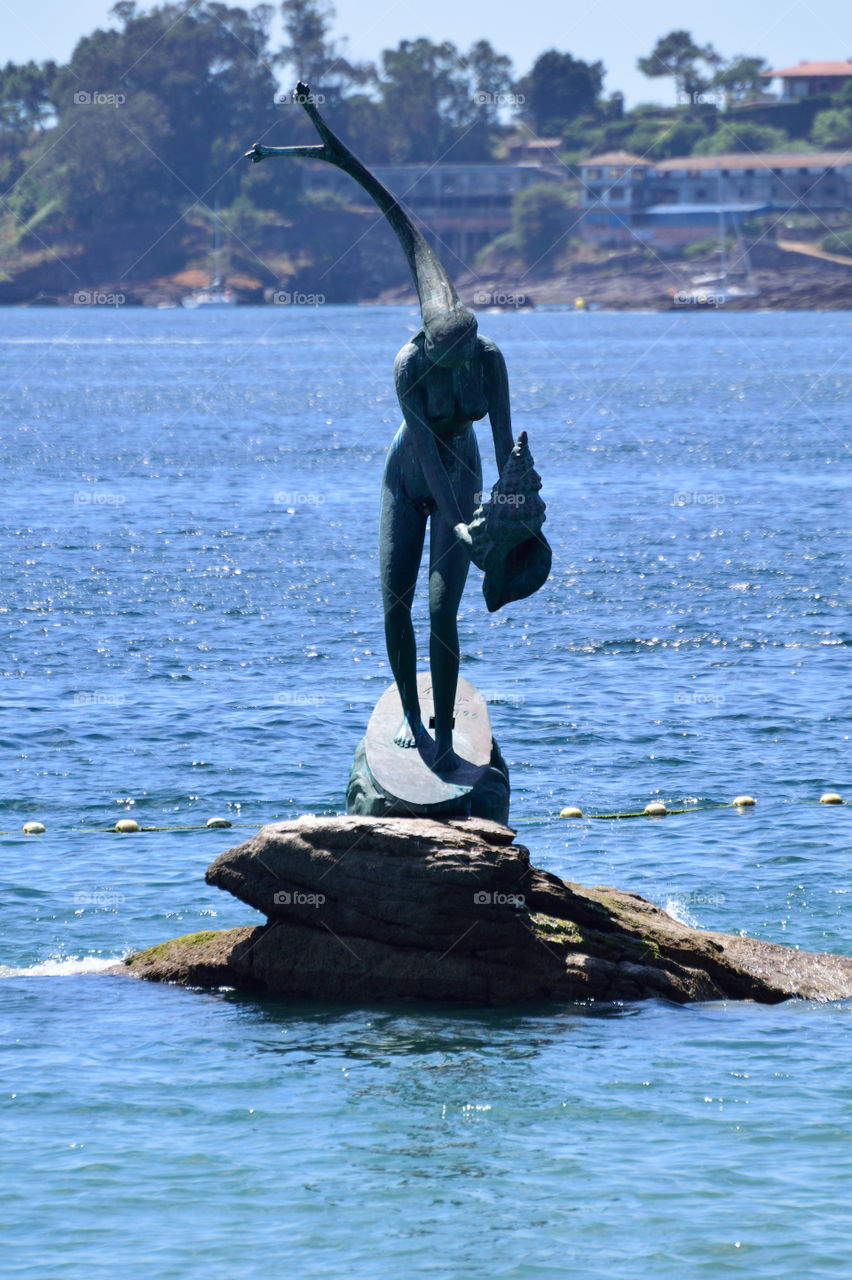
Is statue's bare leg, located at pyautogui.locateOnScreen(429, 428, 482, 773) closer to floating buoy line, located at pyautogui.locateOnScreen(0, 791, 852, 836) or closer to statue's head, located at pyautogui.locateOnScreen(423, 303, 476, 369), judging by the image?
statue's head, located at pyautogui.locateOnScreen(423, 303, 476, 369)

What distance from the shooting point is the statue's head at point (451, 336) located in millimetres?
14438

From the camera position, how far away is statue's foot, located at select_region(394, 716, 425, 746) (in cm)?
1549

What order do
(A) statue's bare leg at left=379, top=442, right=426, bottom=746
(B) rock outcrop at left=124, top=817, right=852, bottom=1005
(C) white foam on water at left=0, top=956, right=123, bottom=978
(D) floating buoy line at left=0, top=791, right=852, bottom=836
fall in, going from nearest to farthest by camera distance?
(B) rock outcrop at left=124, top=817, right=852, bottom=1005, (A) statue's bare leg at left=379, top=442, right=426, bottom=746, (C) white foam on water at left=0, top=956, right=123, bottom=978, (D) floating buoy line at left=0, top=791, right=852, bottom=836

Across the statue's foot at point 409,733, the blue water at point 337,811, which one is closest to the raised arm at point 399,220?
the statue's foot at point 409,733

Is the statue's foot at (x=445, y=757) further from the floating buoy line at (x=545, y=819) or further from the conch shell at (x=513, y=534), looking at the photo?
the floating buoy line at (x=545, y=819)

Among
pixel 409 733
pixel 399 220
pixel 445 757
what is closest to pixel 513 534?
pixel 445 757

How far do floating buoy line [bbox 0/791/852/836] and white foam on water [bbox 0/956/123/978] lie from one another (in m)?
4.22

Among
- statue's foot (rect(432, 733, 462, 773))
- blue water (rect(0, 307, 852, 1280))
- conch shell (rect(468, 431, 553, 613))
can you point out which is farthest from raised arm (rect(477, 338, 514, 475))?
blue water (rect(0, 307, 852, 1280))

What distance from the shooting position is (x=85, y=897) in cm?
1808

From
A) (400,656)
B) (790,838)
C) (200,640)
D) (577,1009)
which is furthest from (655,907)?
(200,640)

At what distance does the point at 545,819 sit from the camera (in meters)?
21.0

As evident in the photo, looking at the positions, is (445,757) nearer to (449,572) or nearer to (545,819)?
(449,572)

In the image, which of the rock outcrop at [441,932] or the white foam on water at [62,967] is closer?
the rock outcrop at [441,932]

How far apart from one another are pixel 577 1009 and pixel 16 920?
566 centimetres
